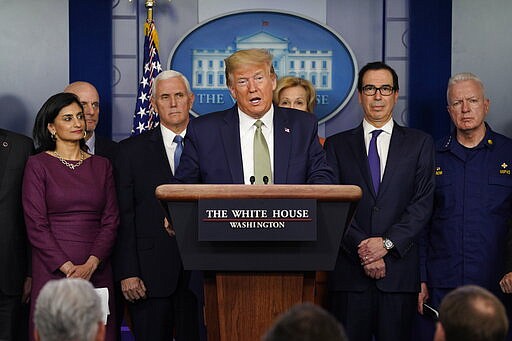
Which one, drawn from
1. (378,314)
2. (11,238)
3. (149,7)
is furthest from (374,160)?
(149,7)

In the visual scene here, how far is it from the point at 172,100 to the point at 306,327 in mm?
2945

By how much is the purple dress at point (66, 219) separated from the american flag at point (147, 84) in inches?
46.9

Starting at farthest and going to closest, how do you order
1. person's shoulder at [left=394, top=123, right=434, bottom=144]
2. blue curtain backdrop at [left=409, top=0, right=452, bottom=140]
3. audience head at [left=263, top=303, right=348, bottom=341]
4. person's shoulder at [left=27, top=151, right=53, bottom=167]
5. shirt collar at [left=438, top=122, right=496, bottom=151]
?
blue curtain backdrop at [left=409, top=0, right=452, bottom=140]
shirt collar at [left=438, top=122, right=496, bottom=151]
person's shoulder at [left=394, top=123, right=434, bottom=144]
person's shoulder at [left=27, top=151, right=53, bottom=167]
audience head at [left=263, top=303, right=348, bottom=341]

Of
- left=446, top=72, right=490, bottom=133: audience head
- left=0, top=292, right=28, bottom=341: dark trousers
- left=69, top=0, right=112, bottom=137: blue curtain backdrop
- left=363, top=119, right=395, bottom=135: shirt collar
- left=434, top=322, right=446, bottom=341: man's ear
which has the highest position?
left=69, top=0, right=112, bottom=137: blue curtain backdrop

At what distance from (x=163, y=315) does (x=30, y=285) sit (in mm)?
796

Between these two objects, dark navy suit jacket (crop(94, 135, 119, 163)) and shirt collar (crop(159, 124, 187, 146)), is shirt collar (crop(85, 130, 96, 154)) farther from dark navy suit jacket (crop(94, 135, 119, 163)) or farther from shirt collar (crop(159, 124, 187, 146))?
shirt collar (crop(159, 124, 187, 146))

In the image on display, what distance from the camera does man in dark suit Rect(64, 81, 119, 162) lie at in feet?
15.6

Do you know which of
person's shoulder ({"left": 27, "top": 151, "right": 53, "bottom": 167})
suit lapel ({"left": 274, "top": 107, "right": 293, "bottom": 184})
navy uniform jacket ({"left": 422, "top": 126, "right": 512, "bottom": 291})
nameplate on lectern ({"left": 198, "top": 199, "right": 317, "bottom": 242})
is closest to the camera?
nameplate on lectern ({"left": 198, "top": 199, "right": 317, "bottom": 242})

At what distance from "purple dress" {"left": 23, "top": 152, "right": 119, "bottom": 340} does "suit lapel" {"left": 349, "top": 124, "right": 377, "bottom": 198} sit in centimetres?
123

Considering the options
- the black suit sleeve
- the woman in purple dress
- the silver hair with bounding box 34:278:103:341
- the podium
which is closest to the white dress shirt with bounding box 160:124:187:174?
the black suit sleeve

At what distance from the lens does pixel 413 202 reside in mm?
4113

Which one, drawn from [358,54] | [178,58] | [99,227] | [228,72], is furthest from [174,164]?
[358,54]

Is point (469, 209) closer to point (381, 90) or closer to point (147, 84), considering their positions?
→ point (381, 90)

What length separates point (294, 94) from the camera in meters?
4.98
